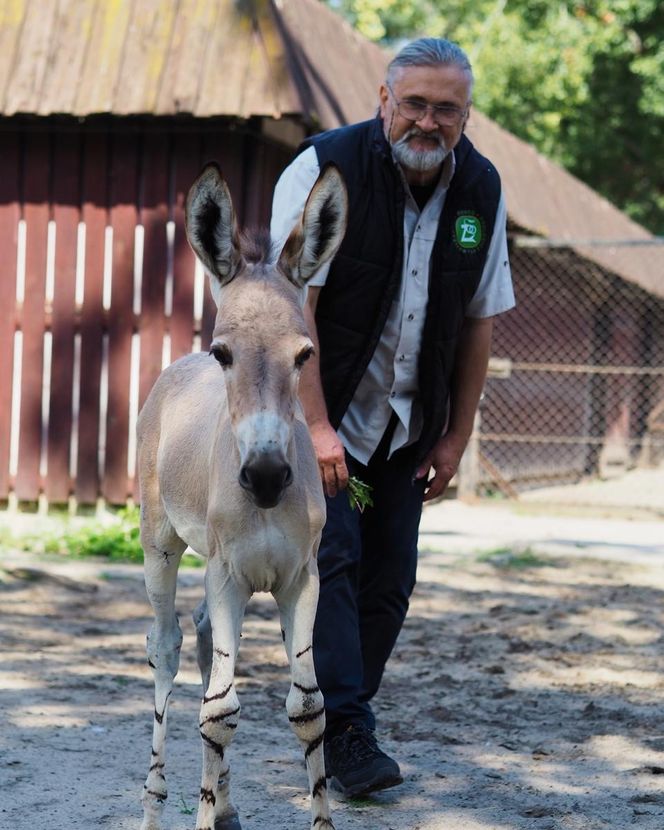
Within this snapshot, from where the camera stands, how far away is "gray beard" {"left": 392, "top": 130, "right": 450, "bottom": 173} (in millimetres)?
4586

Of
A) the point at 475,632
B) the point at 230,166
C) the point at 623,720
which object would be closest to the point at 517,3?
the point at 230,166

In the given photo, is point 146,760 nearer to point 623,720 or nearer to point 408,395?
point 408,395

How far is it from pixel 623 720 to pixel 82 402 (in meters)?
6.19

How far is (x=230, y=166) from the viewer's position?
1040cm

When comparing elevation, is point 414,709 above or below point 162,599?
below

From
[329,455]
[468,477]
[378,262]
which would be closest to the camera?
[329,455]

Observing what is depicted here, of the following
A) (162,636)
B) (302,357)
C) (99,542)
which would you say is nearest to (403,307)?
(302,357)

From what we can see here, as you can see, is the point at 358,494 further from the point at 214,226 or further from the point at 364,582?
the point at 214,226

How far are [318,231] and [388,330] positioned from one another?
3.31 ft

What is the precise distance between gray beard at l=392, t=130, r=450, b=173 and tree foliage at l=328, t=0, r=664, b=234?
19895 millimetres

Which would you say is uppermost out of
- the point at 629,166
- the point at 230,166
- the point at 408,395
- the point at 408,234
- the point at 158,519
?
the point at 629,166

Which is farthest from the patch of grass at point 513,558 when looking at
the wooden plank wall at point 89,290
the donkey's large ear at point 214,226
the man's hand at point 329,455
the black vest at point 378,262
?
the donkey's large ear at point 214,226

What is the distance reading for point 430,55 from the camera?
180 inches

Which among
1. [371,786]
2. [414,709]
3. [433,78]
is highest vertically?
[433,78]
